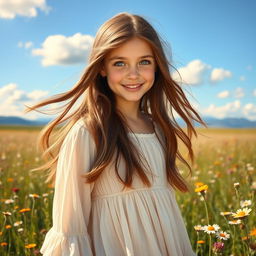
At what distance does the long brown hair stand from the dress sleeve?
57mm

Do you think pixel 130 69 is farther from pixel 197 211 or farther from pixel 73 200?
pixel 197 211

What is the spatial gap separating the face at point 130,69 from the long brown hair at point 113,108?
43mm

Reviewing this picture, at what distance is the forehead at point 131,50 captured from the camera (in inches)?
91.4

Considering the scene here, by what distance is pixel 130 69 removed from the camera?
2.33 metres

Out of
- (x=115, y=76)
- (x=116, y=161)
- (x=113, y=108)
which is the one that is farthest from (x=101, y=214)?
(x=115, y=76)

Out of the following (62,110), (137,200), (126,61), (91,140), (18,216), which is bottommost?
(18,216)

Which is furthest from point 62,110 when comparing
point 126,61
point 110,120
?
point 126,61

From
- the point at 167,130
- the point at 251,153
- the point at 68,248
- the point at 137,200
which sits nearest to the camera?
the point at 68,248

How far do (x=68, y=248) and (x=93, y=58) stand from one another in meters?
1.13

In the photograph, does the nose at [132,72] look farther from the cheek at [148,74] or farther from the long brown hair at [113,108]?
the long brown hair at [113,108]

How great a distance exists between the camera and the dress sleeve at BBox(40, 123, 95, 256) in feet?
6.68

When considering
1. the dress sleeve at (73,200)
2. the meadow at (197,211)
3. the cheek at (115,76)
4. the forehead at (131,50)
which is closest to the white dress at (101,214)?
the dress sleeve at (73,200)

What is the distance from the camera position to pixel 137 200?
7.22 ft

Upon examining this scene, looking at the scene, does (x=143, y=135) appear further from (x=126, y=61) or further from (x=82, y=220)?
(x=82, y=220)
